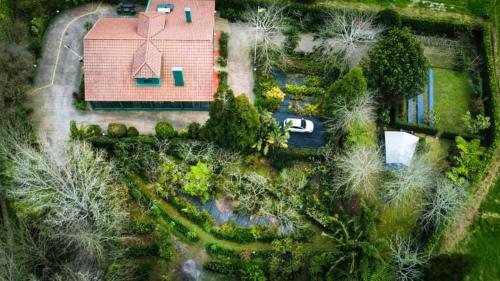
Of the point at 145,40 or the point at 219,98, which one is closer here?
the point at 219,98

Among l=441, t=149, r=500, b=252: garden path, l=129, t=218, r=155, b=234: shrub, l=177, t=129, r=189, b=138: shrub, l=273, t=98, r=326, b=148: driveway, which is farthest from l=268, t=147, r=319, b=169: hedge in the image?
l=441, t=149, r=500, b=252: garden path

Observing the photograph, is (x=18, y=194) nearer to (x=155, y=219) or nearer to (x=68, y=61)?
(x=155, y=219)

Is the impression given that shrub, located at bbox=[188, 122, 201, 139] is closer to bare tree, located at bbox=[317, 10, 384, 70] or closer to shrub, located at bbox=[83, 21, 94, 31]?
bare tree, located at bbox=[317, 10, 384, 70]

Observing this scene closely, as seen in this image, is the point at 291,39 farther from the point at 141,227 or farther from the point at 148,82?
the point at 141,227

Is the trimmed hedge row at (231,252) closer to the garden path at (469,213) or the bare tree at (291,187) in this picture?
the bare tree at (291,187)

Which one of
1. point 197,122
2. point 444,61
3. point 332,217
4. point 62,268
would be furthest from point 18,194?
point 444,61
